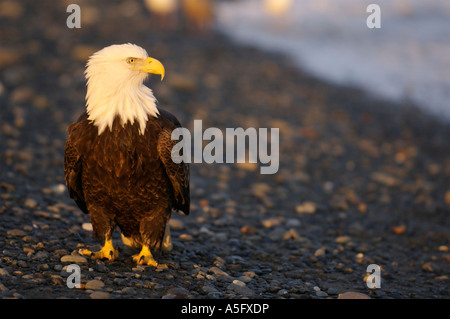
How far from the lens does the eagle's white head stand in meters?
4.29

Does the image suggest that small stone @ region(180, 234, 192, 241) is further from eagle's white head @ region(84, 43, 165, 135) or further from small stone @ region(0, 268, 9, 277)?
small stone @ region(0, 268, 9, 277)

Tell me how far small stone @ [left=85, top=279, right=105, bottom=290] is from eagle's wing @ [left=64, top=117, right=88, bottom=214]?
3.13ft

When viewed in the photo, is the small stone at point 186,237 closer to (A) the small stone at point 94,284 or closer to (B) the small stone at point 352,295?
(A) the small stone at point 94,284

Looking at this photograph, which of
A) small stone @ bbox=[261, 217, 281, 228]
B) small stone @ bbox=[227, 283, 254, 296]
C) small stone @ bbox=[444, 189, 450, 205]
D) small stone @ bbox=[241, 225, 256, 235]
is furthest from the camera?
small stone @ bbox=[444, 189, 450, 205]

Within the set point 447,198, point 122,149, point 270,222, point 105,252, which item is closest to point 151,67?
point 122,149

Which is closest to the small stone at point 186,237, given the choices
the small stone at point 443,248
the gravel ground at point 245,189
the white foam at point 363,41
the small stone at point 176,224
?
the gravel ground at point 245,189

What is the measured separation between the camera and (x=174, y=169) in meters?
4.47

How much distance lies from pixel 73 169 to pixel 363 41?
1400 cm

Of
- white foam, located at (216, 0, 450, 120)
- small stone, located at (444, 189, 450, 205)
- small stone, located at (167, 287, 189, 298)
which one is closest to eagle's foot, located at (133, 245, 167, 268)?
small stone, located at (167, 287, 189, 298)

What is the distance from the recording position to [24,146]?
718 centimetres

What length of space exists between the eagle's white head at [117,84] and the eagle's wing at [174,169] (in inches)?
7.8

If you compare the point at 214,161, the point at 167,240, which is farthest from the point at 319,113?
the point at 167,240
